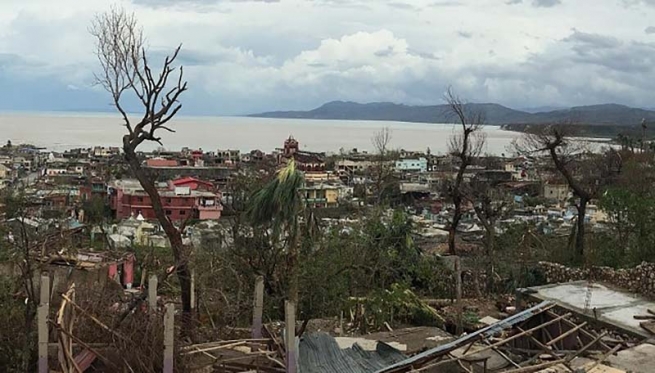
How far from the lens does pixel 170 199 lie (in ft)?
80.7

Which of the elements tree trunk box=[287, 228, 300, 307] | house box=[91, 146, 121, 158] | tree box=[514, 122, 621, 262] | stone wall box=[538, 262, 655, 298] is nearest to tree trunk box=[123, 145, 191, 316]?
tree trunk box=[287, 228, 300, 307]

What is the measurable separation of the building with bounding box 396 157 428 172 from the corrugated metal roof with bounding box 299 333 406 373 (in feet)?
136

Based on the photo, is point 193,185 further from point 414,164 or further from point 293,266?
point 414,164

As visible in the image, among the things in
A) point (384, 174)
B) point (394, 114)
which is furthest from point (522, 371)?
point (394, 114)

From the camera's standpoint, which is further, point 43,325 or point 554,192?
point 554,192

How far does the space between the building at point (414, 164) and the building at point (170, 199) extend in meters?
22.2

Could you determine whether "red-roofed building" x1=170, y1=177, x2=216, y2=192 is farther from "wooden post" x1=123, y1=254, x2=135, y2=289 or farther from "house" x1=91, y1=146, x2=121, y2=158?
"house" x1=91, y1=146, x2=121, y2=158

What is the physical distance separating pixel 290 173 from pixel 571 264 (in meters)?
6.32

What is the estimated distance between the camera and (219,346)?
5.49 m

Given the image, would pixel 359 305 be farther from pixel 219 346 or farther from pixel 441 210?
pixel 441 210

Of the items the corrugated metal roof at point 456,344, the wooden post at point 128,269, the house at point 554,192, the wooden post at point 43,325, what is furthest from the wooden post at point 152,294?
the house at point 554,192

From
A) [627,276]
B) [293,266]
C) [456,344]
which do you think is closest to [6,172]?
[293,266]

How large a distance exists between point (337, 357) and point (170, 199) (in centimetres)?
1985

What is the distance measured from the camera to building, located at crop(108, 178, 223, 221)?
2317 centimetres
